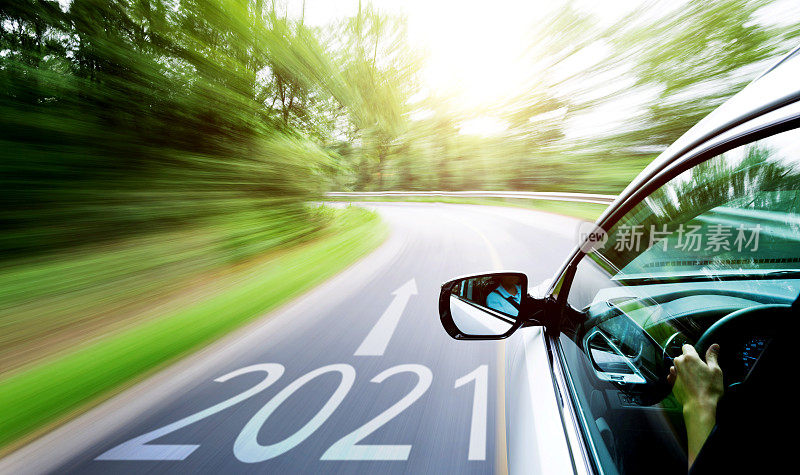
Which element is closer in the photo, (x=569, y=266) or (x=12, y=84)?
(x=569, y=266)

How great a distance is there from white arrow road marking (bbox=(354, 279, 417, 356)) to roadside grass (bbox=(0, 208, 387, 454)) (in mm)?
1523

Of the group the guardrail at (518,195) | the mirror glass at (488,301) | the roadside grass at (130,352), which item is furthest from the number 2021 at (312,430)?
the guardrail at (518,195)

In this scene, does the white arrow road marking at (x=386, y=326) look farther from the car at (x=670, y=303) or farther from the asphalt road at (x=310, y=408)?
the car at (x=670, y=303)

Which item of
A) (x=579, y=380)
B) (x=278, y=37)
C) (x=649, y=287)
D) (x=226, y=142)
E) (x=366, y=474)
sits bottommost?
(x=366, y=474)

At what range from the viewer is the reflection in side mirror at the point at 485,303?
1572mm

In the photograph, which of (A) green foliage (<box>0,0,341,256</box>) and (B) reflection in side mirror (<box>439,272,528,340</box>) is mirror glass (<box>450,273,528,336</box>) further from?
(A) green foliage (<box>0,0,341,256</box>)

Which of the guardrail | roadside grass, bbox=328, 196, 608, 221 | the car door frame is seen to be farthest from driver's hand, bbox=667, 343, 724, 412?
roadside grass, bbox=328, 196, 608, 221

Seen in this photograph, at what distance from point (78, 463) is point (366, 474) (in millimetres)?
1695

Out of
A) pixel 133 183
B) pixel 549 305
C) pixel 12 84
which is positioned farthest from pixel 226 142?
pixel 549 305

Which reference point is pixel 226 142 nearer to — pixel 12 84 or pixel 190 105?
pixel 190 105

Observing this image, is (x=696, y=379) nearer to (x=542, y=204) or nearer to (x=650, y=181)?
(x=650, y=181)

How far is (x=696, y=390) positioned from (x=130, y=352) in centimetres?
420

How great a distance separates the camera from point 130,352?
3545 mm

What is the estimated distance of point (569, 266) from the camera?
4.88 ft
